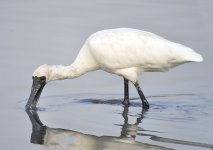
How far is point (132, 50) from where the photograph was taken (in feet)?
52.5

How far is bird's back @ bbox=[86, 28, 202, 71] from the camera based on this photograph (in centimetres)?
1588

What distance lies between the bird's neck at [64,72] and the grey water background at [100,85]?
369mm

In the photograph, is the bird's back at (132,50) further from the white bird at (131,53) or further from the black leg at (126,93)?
the black leg at (126,93)

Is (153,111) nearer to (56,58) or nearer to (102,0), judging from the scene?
(56,58)

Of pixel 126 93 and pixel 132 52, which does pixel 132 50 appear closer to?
pixel 132 52

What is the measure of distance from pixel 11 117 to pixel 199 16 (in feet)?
25.8

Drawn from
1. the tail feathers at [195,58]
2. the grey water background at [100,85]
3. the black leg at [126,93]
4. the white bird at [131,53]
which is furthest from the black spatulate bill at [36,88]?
the tail feathers at [195,58]

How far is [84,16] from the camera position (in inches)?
854

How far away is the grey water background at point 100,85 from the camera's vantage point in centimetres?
1386

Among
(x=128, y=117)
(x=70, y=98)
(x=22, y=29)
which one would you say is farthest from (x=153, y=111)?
(x=22, y=29)

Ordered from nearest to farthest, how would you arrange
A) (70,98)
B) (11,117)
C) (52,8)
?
(11,117), (70,98), (52,8)

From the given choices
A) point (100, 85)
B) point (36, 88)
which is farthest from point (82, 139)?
point (100, 85)

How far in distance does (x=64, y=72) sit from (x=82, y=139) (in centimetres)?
304

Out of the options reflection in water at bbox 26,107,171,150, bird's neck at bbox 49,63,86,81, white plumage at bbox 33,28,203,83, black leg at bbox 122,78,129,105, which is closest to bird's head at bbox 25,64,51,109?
bird's neck at bbox 49,63,86,81
